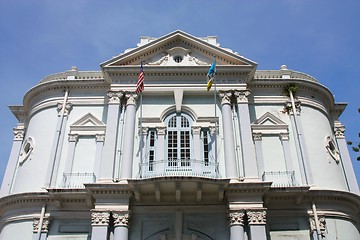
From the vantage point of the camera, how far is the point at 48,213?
18453 mm

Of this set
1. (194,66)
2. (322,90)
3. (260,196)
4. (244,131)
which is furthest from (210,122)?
(322,90)

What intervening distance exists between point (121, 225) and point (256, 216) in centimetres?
612

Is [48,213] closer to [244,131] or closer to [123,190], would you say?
[123,190]

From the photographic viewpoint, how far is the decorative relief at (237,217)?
1700 centimetres

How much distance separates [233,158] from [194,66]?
582 centimetres

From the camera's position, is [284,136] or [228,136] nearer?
[228,136]

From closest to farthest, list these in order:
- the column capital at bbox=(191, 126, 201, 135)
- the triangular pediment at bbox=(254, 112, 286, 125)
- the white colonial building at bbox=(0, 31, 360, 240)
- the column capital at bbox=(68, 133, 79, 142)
Answer: the white colonial building at bbox=(0, 31, 360, 240)
the column capital at bbox=(191, 126, 201, 135)
the column capital at bbox=(68, 133, 79, 142)
the triangular pediment at bbox=(254, 112, 286, 125)

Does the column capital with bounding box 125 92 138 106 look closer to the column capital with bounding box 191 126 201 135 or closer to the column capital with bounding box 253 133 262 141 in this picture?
the column capital with bounding box 191 126 201 135

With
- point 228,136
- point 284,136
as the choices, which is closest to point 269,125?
point 284,136

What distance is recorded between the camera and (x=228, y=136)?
64.0ft

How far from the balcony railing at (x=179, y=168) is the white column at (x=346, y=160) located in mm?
8151

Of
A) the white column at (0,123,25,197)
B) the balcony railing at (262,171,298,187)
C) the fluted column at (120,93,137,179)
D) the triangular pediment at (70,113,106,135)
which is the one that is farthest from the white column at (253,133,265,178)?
the white column at (0,123,25,197)

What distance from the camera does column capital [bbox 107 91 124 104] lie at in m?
20.7

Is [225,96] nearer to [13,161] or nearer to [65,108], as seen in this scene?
[65,108]
